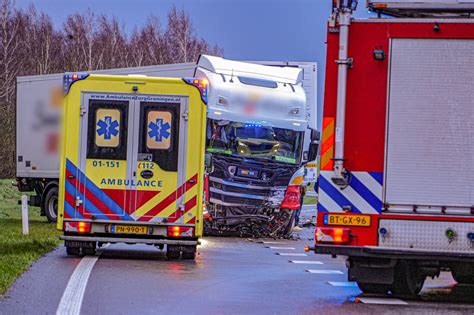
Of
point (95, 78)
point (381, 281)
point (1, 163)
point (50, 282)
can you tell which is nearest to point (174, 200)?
point (95, 78)

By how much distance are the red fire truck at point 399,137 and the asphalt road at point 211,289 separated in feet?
2.38

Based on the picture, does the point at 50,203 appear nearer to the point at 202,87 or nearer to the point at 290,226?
the point at 290,226

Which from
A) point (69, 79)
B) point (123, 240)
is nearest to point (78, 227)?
point (123, 240)

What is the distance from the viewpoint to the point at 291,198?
26.8 metres

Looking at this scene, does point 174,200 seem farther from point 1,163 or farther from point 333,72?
point 1,163

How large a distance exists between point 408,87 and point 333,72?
32.6 inches

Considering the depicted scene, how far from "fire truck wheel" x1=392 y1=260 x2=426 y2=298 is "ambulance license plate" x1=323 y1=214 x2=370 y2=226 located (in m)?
1.11

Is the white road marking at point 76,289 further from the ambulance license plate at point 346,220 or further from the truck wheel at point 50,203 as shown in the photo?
the truck wheel at point 50,203

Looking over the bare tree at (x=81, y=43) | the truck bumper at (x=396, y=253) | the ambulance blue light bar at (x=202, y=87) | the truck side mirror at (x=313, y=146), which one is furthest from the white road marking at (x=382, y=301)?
the bare tree at (x=81, y=43)

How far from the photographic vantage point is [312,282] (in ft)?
50.4

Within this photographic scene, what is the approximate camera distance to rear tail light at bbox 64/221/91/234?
58.1 ft

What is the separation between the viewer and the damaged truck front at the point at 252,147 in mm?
25844

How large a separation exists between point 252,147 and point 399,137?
13.6 metres

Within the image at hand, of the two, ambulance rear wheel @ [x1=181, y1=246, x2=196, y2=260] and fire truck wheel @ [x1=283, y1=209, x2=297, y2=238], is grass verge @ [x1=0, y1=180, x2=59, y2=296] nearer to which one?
ambulance rear wheel @ [x1=181, y1=246, x2=196, y2=260]
